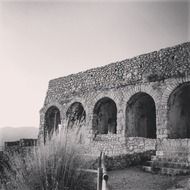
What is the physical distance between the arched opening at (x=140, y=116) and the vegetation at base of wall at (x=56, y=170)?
5957 millimetres

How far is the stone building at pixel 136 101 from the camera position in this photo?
949 centimetres

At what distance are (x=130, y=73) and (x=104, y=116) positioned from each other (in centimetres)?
301

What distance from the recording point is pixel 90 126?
12445mm

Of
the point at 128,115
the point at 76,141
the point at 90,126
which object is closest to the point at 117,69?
the point at 128,115

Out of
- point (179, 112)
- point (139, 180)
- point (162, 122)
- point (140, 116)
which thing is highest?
point (179, 112)

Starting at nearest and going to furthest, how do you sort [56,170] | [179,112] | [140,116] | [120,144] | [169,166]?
[56,170] < [169,166] < [179,112] < [120,144] < [140,116]

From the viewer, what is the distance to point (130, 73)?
11.2 metres

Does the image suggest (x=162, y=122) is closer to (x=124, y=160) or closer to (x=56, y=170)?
(x=124, y=160)

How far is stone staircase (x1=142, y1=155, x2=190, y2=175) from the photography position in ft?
21.7

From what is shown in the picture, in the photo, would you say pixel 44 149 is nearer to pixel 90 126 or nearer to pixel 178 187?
pixel 178 187

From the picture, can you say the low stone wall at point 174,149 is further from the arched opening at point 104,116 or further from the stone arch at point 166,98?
the arched opening at point 104,116

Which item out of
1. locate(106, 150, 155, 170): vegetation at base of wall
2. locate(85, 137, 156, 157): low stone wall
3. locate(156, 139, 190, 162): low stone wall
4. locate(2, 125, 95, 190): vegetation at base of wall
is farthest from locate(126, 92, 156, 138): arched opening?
locate(2, 125, 95, 190): vegetation at base of wall

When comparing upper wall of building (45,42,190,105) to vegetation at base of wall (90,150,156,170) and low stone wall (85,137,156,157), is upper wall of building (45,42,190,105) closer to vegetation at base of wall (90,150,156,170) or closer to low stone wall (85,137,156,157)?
low stone wall (85,137,156,157)

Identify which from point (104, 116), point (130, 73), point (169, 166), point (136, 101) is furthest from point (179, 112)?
point (104, 116)
